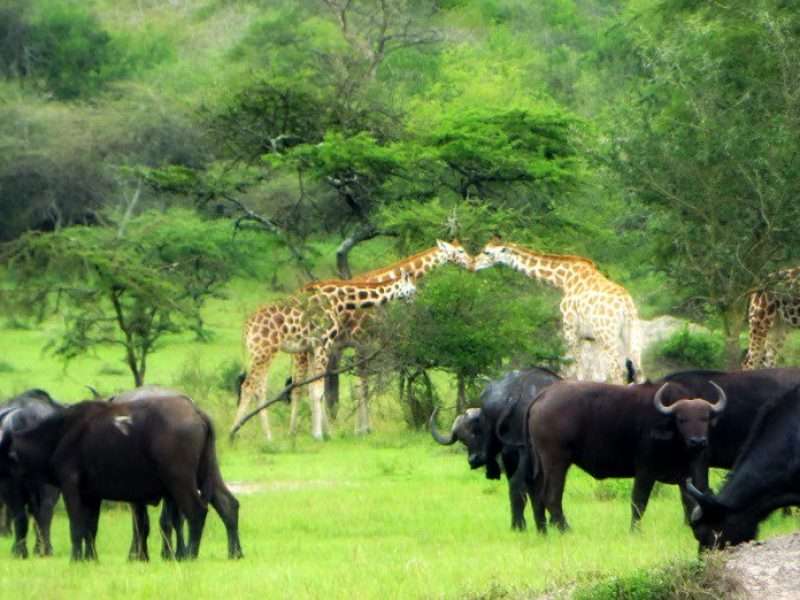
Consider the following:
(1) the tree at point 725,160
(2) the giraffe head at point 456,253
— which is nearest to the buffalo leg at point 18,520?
(1) the tree at point 725,160

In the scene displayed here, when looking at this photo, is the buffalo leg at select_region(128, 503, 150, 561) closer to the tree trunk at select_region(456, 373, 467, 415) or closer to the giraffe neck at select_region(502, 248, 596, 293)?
the tree trunk at select_region(456, 373, 467, 415)

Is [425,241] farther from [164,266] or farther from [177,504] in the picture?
[177,504]

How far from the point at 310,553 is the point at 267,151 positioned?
1601 cm

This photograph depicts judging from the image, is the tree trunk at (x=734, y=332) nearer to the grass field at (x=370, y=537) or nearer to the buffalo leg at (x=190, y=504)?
the grass field at (x=370, y=537)

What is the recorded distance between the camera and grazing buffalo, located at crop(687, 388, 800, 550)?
1127 centimetres

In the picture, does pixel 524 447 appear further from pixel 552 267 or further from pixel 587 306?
pixel 552 267

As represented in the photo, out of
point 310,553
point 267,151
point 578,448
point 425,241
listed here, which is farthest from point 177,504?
point 267,151

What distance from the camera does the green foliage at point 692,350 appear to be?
27656mm

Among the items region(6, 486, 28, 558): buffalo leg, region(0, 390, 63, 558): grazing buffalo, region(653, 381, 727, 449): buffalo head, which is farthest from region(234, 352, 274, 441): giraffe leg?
region(653, 381, 727, 449): buffalo head

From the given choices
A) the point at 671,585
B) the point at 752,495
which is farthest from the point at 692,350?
the point at 671,585

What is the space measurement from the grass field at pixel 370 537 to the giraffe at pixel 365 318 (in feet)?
1.30

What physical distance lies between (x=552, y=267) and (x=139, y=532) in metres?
10.9

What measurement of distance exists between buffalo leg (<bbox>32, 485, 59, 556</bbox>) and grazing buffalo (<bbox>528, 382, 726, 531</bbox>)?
3.77m

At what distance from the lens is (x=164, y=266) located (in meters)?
26.6
